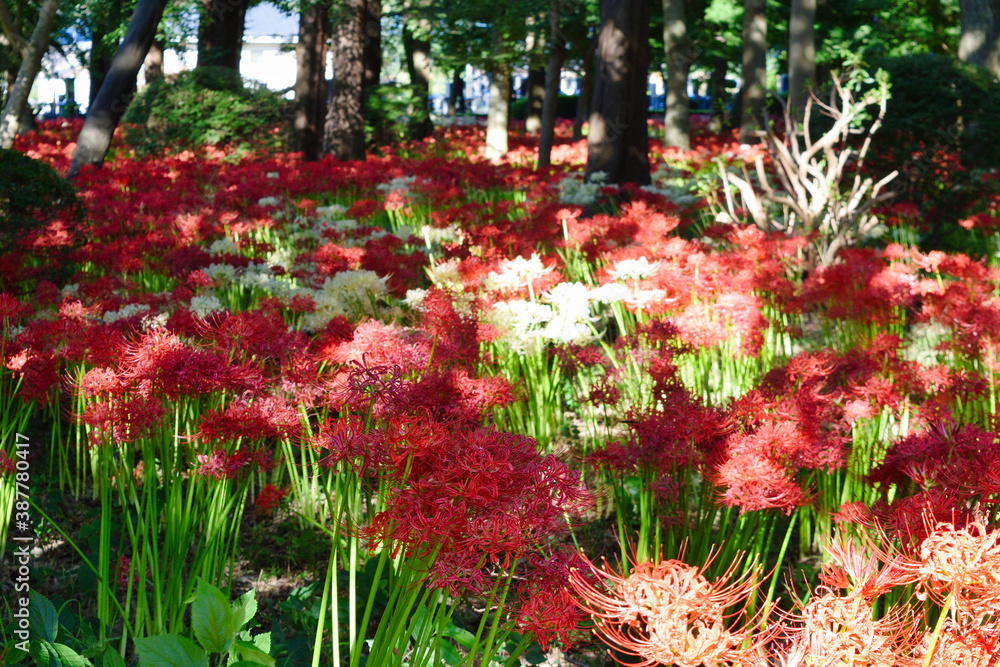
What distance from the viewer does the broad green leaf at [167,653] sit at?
148cm

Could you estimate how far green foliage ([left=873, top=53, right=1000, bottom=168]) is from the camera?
7992 mm

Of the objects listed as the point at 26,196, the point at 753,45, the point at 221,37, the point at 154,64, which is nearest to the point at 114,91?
the point at 26,196

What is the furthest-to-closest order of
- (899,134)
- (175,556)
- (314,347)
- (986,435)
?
(899,134) → (314,347) → (175,556) → (986,435)

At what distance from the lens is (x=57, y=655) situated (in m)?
1.62

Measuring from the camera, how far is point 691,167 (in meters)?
12.6

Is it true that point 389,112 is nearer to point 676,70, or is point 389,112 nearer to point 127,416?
point 676,70

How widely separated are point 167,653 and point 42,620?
49cm

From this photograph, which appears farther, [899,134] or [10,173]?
[899,134]

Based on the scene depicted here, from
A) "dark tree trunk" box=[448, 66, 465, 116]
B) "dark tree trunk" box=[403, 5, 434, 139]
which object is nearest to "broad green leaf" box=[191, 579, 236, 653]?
"dark tree trunk" box=[403, 5, 434, 139]

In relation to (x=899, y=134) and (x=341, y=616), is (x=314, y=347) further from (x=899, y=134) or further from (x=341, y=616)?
(x=899, y=134)

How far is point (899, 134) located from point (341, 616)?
7881 millimetres

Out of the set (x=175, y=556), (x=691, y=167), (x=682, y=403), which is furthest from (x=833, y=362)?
(x=691, y=167)

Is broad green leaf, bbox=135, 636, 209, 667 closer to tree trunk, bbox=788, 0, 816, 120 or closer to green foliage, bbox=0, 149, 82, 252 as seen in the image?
green foliage, bbox=0, 149, 82, 252

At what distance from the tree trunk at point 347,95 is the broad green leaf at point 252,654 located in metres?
11.3
